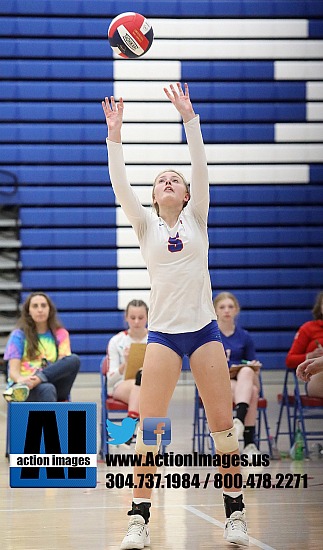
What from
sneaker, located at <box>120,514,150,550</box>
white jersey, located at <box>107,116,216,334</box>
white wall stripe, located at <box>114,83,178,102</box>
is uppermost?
white wall stripe, located at <box>114,83,178,102</box>

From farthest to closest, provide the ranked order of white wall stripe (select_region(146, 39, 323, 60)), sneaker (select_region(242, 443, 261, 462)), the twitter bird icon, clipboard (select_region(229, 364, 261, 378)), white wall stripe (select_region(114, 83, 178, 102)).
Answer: white wall stripe (select_region(146, 39, 323, 60)), white wall stripe (select_region(114, 83, 178, 102)), clipboard (select_region(229, 364, 261, 378)), sneaker (select_region(242, 443, 261, 462)), the twitter bird icon

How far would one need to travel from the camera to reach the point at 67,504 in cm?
508

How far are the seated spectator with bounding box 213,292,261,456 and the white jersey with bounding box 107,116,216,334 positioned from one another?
2.48 metres

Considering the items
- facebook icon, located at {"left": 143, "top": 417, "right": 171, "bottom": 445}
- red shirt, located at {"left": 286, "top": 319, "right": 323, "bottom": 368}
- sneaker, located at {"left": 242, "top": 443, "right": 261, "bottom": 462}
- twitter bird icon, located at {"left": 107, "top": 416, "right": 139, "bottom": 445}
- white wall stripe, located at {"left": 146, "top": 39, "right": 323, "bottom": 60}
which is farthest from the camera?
white wall stripe, located at {"left": 146, "top": 39, "right": 323, "bottom": 60}

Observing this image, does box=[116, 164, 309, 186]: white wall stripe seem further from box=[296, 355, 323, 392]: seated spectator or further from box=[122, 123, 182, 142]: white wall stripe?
box=[296, 355, 323, 392]: seated spectator

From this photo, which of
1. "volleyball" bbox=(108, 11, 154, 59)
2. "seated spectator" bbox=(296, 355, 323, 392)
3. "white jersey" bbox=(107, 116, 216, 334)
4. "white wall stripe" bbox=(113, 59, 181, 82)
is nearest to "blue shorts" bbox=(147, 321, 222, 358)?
"white jersey" bbox=(107, 116, 216, 334)

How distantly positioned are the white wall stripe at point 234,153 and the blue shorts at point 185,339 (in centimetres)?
790

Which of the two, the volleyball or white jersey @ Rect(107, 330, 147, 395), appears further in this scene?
white jersey @ Rect(107, 330, 147, 395)

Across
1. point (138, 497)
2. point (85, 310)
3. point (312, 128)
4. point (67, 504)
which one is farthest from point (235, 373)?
point (312, 128)

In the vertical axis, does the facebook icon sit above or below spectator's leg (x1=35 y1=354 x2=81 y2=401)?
below

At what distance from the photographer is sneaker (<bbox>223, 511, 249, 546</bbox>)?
389 cm

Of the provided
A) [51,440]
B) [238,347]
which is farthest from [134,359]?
[51,440]

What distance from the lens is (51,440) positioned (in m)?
4.86

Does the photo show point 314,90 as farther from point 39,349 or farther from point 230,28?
point 39,349
